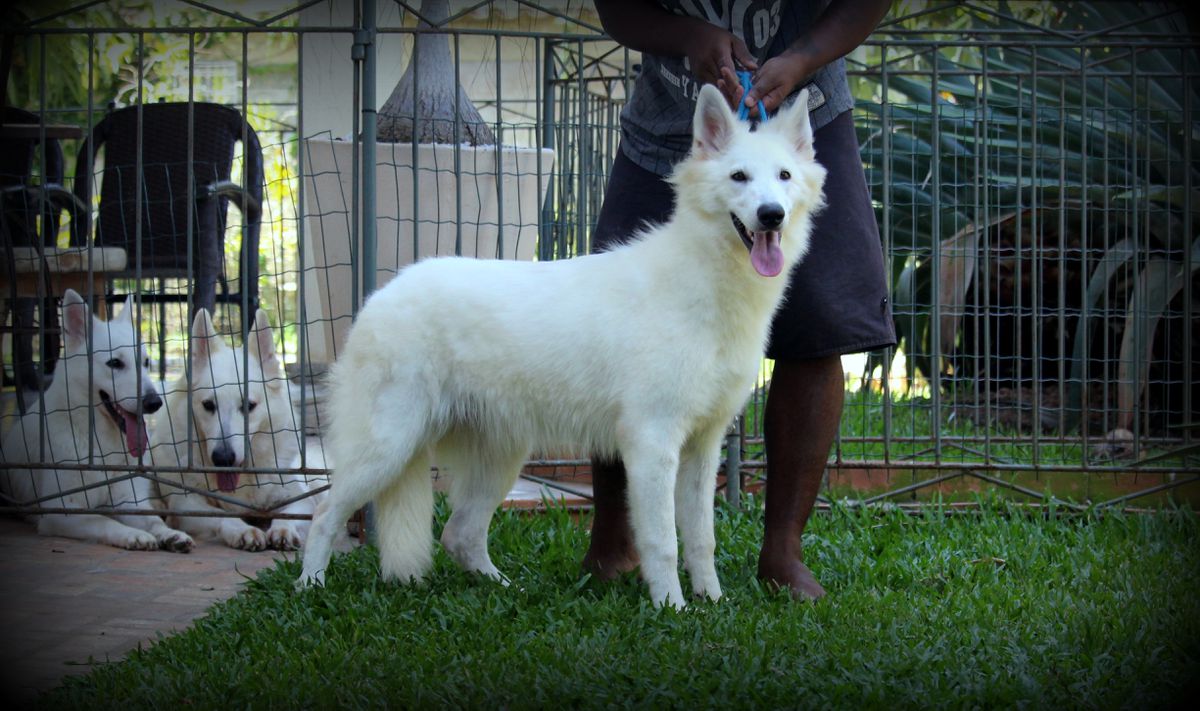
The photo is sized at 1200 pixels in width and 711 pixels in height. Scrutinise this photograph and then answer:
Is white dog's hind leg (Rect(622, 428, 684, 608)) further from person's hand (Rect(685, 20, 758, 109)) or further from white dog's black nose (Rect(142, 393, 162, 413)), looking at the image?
white dog's black nose (Rect(142, 393, 162, 413))

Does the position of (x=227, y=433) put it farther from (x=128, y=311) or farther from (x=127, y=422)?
(x=128, y=311)

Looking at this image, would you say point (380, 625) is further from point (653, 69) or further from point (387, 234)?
point (387, 234)

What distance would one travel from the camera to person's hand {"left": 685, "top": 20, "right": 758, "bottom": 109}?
328cm

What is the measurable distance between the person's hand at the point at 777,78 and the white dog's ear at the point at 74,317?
11.0 feet

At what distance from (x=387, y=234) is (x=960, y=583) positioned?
111 inches

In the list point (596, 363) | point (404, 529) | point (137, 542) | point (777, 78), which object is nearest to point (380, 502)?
point (404, 529)

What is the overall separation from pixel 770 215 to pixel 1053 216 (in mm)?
5578

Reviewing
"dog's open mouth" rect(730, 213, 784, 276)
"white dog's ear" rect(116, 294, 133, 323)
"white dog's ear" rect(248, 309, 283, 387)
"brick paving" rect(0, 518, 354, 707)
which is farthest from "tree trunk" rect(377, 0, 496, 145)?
"dog's open mouth" rect(730, 213, 784, 276)

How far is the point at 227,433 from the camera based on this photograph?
5.13 m

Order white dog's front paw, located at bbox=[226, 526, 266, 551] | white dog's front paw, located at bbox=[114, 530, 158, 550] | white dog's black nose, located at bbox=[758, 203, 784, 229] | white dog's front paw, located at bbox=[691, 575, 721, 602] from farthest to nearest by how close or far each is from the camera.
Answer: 1. white dog's front paw, located at bbox=[226, 526, 266, 551]
2. white dog's front paw, located at bbox=[114, 530, 158, 550]
3. white dog's front paw, located at bbox=[691, 575, 721, 602]
4. white dog's black nose, located at bbox=[758, 203, 784, 229]

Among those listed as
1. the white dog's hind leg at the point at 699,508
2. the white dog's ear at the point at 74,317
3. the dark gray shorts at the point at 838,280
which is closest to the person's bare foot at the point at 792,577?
the white dog's hind leg at the point at 699,508

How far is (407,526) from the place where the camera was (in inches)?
142

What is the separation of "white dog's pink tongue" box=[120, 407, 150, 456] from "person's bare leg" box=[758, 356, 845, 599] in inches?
115

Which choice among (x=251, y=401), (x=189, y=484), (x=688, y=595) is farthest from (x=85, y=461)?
(x=688, y=595)
